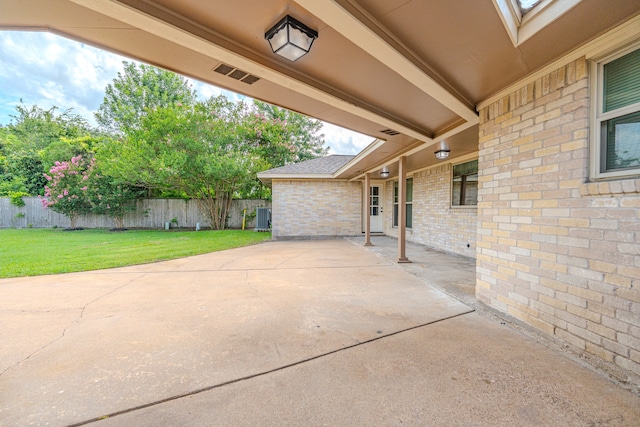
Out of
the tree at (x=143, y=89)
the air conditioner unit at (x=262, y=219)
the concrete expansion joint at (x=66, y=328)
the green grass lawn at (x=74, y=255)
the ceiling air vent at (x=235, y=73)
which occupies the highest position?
the tree at (x=143, y=89)

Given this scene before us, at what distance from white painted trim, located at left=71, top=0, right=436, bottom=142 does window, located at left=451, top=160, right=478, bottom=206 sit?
4.25 meters

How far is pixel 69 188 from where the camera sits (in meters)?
12.8

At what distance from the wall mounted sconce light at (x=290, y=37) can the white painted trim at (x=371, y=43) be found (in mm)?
216

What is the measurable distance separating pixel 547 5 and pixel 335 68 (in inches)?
63.2

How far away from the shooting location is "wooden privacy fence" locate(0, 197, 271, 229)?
1407 cm

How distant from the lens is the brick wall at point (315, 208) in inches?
424

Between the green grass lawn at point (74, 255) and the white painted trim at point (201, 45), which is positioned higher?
the white painted trim at point (201, 45)

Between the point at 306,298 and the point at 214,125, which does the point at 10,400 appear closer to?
the point at 306,298

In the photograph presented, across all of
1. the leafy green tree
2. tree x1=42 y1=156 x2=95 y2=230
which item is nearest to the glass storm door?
the leafy green tree

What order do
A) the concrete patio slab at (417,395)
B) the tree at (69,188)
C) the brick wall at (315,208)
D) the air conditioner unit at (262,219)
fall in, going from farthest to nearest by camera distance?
the air conditioner unit at (262,219) → the tree at (69,188) → the brick wall at (315,208) → the concrete patio slab at (417,395)

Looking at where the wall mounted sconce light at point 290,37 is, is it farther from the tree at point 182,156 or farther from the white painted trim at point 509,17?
the tree at point 182,156

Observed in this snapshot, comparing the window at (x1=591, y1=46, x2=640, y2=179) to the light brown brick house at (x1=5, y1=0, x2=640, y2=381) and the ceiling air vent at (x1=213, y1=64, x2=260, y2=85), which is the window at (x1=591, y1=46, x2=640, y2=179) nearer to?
the light brown brick house at (x1=5, y1=0, x2=640, y2=381)

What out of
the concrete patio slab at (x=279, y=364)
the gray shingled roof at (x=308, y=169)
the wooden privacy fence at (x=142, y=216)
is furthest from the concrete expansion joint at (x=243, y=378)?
the wooden privacy fence at (x=142, y=216)

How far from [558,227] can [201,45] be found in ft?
11.3
